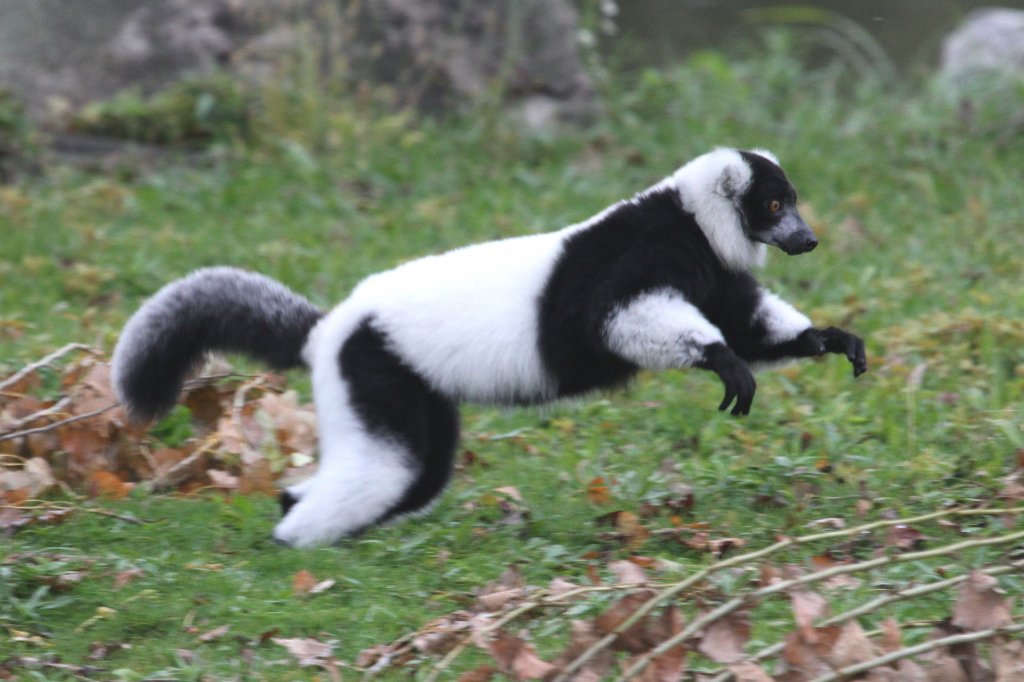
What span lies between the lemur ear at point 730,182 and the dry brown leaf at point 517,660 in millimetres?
1881

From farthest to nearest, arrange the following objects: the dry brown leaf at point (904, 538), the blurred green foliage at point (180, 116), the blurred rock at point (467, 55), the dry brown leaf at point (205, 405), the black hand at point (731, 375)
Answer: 1. the blurred rock at point (467, 55)
2. the blurred green foliage at point (180, 116)
3. the dry brown leaf at point (205, 405)
4. the dry brown leaf at point (904, 538)
5. the black hand at point (731, 375)

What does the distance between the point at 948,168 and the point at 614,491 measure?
17.3 ft

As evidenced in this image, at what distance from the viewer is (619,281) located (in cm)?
450

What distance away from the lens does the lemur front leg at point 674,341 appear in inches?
169

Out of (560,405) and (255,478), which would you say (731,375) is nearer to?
(560,405)

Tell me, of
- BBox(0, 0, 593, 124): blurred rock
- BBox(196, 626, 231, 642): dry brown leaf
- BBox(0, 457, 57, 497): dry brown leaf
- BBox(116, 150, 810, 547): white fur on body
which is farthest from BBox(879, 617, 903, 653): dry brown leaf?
BBox(0, 0, 593, 124): blurred rock

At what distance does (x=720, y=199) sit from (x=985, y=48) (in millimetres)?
7897

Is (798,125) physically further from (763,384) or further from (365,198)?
(763,384)

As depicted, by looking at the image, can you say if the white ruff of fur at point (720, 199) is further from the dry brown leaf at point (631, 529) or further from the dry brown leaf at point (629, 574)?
the dry brown leaf at point (629, 574)

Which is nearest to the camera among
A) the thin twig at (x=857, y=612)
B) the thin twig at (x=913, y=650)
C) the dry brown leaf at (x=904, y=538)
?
the thin twig at (x=913, y=650)

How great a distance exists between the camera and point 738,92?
10648 mm

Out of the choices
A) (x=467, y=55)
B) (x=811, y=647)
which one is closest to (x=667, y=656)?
(x=811, y=647)

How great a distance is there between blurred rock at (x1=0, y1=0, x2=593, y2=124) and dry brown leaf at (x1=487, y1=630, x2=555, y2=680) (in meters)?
6.90

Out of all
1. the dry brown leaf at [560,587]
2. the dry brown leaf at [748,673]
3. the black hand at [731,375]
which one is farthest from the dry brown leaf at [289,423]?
the dry brown leaf at [748,673]
